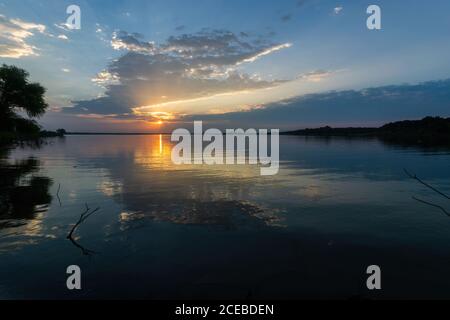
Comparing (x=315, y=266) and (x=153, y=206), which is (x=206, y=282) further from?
(x=153, y=206)

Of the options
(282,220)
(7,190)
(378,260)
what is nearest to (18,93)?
(7,190)

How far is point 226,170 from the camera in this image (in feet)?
104

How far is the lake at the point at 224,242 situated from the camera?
8.27 m

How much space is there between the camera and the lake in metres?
8.27

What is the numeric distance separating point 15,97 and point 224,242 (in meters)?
67.3

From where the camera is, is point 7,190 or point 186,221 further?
point 7,190

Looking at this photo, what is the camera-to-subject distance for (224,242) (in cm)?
1145

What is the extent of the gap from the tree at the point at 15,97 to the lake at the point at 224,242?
48.8 metres

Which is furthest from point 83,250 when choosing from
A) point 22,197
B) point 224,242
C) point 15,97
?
point 15,97

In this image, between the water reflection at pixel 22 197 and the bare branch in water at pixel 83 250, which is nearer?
the bare branch in water at pixel 83 250

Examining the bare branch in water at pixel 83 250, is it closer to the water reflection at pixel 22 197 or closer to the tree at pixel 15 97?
the water reflection at pixel 22 197

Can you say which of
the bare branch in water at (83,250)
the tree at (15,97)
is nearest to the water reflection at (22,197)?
the bare branch in water at (83,250)

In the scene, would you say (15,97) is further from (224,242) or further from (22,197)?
A: (224,242)
